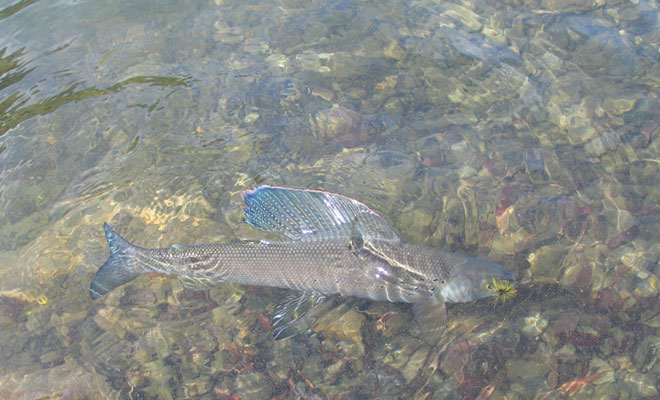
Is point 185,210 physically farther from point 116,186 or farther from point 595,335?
point 595,335

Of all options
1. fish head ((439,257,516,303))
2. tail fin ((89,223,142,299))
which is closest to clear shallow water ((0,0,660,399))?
fish head ((439,257,516,303))

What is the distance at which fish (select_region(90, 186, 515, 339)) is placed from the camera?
191 inches

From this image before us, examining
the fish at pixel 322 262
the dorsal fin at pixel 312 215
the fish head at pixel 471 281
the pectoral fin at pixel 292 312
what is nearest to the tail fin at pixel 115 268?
the fish at pixel 322 262

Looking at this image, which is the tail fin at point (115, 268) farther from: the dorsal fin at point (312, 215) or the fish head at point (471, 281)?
the fish head at point (471, 281)

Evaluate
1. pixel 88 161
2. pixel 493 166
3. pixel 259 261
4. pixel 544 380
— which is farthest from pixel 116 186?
pixel 544 380

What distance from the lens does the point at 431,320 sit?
191 inches

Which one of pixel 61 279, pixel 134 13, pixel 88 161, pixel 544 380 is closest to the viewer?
pixel 544 380

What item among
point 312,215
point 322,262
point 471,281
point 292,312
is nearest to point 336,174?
point 312,215

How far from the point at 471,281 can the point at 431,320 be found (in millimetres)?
557

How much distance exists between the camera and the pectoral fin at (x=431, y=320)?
4.82 m

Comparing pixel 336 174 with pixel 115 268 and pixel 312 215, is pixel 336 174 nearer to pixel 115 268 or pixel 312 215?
pixel 312 215

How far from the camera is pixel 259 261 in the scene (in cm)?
492

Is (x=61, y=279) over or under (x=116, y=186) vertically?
under

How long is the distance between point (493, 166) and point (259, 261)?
325cm
